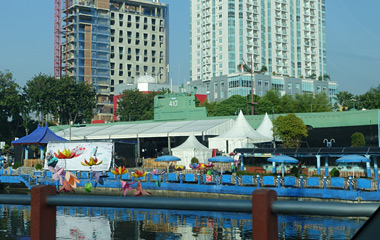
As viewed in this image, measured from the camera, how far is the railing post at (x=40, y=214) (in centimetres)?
382

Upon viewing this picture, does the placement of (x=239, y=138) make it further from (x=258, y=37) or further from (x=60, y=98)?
(x=258, y=37)

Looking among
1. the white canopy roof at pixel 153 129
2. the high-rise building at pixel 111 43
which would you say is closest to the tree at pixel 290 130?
the white canopy roof at pixel 153 129

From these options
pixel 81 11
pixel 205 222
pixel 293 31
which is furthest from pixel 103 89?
pixel 205 222

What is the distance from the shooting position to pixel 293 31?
487 feet

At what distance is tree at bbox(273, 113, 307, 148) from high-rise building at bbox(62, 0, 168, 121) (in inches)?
3615

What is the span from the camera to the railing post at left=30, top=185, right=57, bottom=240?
382cm

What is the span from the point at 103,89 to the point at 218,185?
4198 inches

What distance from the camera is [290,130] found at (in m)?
45.2

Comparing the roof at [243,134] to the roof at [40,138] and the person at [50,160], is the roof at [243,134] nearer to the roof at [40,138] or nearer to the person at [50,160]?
the person at [50,160]

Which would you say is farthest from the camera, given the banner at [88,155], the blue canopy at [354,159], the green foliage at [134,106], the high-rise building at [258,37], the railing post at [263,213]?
the high-rise building at [258,37]

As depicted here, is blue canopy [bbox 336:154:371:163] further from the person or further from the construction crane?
the construction crane

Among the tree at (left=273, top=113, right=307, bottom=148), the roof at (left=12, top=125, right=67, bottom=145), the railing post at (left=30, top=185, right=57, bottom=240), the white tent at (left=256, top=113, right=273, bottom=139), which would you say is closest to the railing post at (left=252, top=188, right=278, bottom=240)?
the railing post at (left=30, top=185, right=57, bottom=240)

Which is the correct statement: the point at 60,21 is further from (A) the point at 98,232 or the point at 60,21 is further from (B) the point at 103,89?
(A) the point at 98,232

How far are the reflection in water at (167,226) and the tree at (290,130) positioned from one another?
17.0 meters
